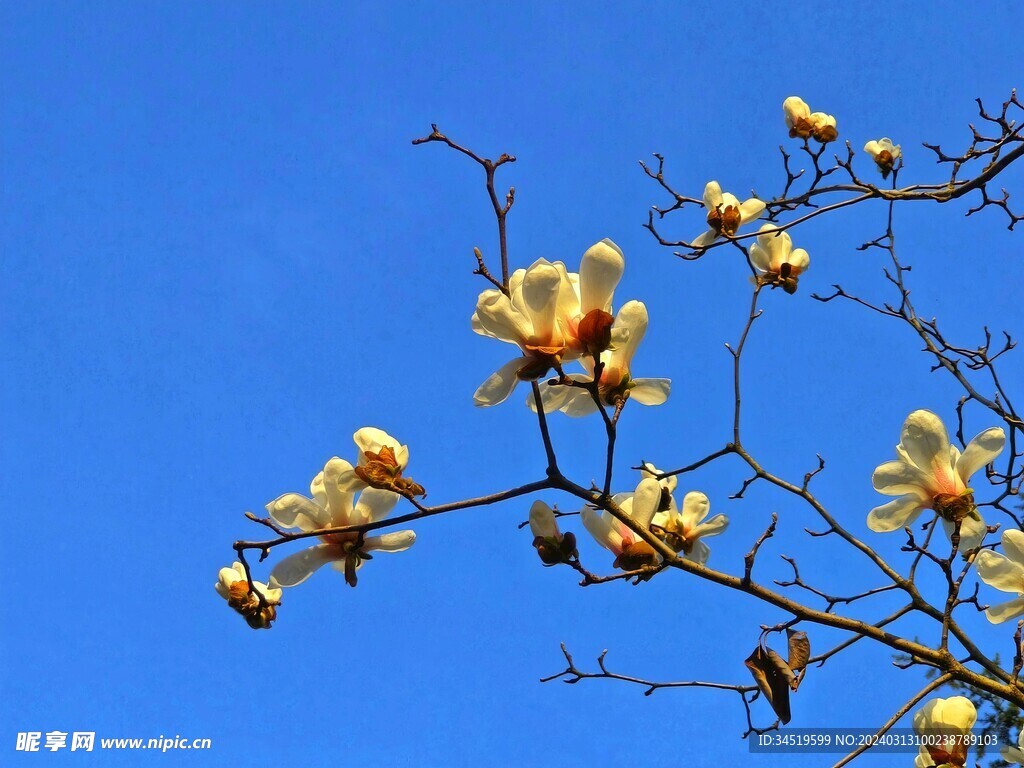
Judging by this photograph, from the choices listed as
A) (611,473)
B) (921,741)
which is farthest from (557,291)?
(921,741)

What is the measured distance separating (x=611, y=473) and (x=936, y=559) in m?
0.67

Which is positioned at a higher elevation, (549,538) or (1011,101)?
(1011,101)

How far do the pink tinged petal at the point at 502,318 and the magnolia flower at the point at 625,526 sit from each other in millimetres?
374

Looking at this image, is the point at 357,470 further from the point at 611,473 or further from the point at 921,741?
the point at 921,741

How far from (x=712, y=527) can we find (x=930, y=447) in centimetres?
47

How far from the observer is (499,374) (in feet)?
4.56

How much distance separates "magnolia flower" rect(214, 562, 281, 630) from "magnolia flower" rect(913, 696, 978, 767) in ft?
3.76

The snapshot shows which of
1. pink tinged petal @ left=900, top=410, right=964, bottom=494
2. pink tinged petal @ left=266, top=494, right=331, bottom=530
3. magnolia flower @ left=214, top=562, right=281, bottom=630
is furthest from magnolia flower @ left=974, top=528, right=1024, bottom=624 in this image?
magnolia flower @ left=214, top=562, right=281, bottom=630

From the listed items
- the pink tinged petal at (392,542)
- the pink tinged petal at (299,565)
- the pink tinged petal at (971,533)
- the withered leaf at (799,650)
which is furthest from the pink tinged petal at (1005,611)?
the pink tinged petal at (299,565)

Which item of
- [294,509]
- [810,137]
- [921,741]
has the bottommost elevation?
[921,741]

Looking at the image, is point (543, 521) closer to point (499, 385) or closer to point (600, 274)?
point (499, 385)

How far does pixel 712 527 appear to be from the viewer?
6.43 ft

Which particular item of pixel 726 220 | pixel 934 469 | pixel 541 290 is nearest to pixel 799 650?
pixel 934 469

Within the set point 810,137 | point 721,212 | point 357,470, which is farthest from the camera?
point 810,137
